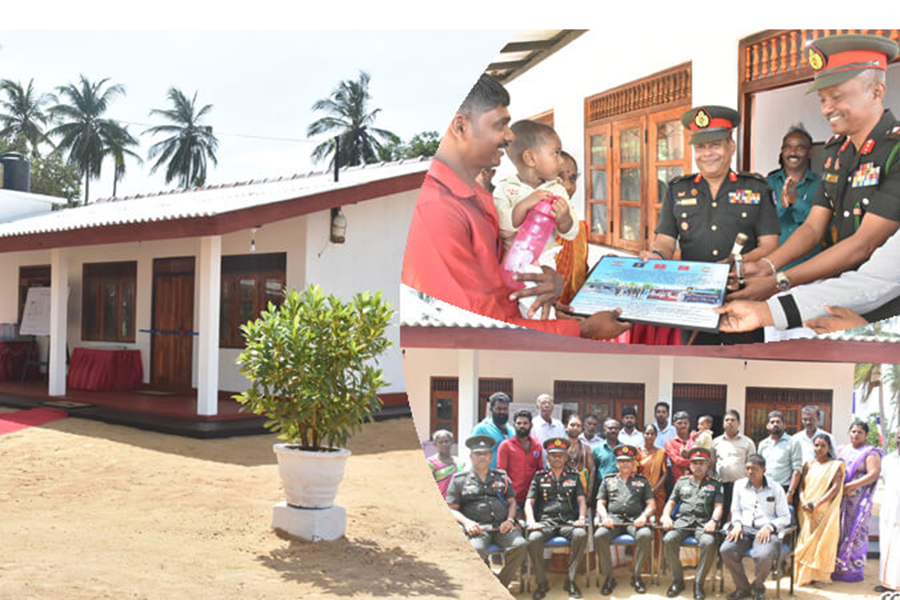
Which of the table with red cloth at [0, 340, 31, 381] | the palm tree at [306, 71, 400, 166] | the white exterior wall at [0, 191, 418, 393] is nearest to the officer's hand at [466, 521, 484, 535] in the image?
the white exterior wall at [0, 191, 418, 393]

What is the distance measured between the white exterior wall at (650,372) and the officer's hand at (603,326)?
0.03m

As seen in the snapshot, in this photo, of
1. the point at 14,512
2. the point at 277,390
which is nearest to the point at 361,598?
the point at 277,390

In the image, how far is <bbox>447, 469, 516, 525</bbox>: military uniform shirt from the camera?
138cm

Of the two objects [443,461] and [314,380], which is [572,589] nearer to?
[443,461]

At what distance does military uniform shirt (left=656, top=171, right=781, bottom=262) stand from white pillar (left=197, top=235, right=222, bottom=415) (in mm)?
11595

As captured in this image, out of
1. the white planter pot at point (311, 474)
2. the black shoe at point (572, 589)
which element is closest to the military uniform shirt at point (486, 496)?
the black shoe at point (572, 589)

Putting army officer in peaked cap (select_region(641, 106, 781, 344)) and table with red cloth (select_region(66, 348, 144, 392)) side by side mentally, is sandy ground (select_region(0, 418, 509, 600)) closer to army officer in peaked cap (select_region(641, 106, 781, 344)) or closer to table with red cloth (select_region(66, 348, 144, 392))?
table with red cloth (select_region(66, 348, 144, 392))

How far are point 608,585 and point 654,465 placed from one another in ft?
0.63

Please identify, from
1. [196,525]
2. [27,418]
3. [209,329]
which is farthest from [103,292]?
[196,525]

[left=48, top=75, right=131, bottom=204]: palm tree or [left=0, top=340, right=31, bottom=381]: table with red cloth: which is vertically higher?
[left=48, top=75, right=131, bottom=204]: palm tree

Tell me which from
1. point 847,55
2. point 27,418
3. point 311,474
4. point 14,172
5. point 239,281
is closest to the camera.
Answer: point 847,55

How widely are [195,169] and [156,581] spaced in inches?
1917

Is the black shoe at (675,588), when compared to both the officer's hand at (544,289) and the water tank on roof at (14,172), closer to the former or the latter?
the officer's hand at (544,289)

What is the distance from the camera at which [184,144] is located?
54.5m
